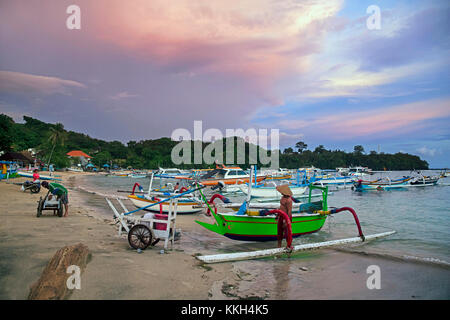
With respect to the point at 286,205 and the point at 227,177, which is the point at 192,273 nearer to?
the point at 286,205

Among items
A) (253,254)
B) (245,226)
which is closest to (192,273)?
(253,254)

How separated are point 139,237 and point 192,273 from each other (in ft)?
6.25

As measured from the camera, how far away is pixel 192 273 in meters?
6.13

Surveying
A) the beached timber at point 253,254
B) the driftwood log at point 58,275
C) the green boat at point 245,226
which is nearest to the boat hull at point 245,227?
the green boat at point 245,226

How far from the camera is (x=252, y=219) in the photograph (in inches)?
366

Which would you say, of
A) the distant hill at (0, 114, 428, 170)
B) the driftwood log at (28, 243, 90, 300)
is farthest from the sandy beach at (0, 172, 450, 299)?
the distant hill at (0, 114, 428, 170)

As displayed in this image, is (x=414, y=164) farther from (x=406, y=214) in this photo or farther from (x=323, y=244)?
(x=323, y=244)

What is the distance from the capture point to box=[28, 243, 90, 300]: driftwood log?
13.6ft

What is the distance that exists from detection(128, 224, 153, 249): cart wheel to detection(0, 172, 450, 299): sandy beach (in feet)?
0.64

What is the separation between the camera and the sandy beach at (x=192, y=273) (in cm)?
496

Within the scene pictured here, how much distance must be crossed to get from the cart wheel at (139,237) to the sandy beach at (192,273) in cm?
20

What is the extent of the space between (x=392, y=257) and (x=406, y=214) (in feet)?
40.8

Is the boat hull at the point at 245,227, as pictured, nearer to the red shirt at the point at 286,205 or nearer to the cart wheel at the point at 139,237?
the red shirt at the point at 286,205

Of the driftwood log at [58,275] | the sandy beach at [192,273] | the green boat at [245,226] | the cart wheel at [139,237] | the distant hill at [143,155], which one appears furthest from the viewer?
the distant hill at [143,155]
